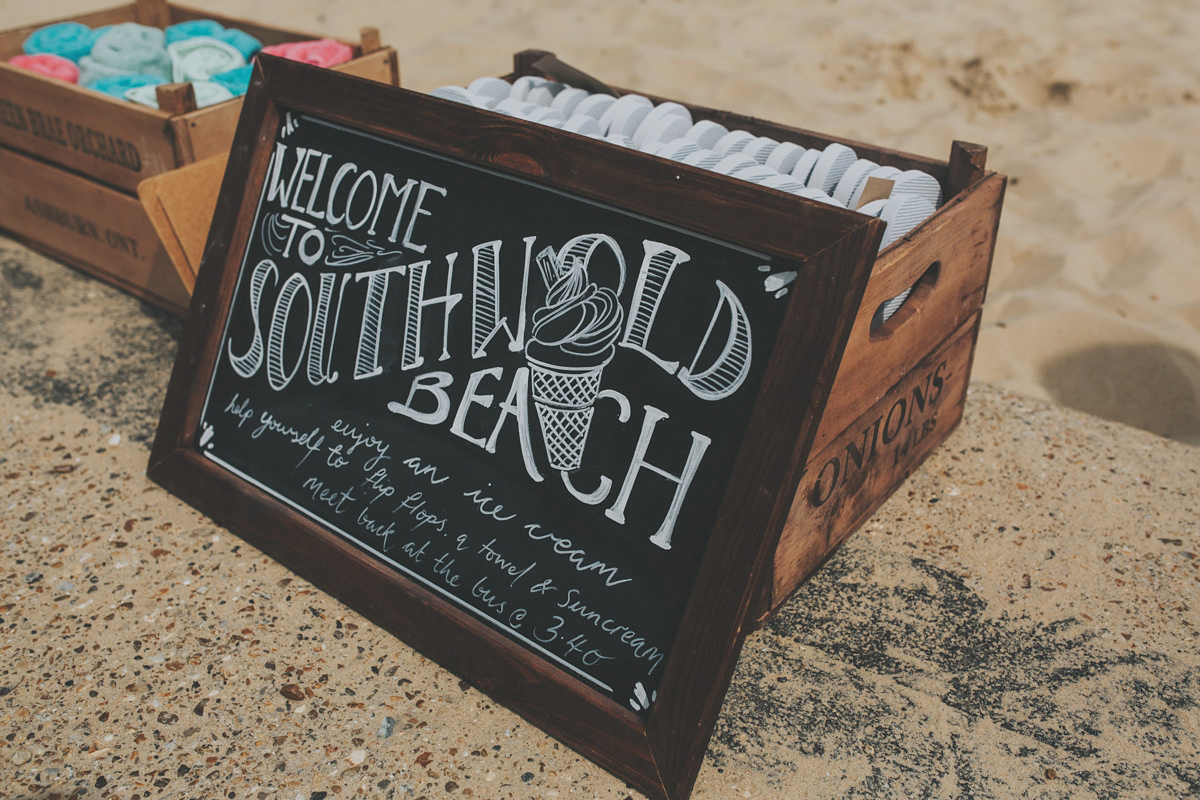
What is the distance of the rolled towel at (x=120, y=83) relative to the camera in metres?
2.10

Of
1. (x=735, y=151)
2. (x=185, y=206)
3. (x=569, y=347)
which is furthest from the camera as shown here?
(x=185, y=206)

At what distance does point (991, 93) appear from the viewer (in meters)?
3.17

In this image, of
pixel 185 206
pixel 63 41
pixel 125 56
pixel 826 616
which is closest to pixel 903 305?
pixel 826 616

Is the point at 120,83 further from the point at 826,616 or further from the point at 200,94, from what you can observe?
the point at 826,616

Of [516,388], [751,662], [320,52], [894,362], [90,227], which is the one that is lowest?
[751,662]

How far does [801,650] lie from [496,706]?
466mm

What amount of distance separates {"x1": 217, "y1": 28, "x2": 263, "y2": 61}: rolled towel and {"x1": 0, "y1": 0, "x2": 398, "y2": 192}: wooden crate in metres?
0.33

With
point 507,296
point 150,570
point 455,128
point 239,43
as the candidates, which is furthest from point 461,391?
point 239,43

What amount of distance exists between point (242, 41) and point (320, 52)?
1.19 feet

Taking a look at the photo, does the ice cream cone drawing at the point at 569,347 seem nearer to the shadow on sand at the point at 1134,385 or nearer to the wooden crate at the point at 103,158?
the wooden crate at the point at 103,158

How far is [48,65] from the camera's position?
7.16 feet

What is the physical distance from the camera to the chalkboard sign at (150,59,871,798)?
1042 mm

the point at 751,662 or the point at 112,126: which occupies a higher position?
the point at 112,126

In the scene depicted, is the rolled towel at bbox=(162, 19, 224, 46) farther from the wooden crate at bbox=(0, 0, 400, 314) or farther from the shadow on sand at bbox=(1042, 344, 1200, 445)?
the shadow on sand at bbox=(1042, 344, 1200, 445)
